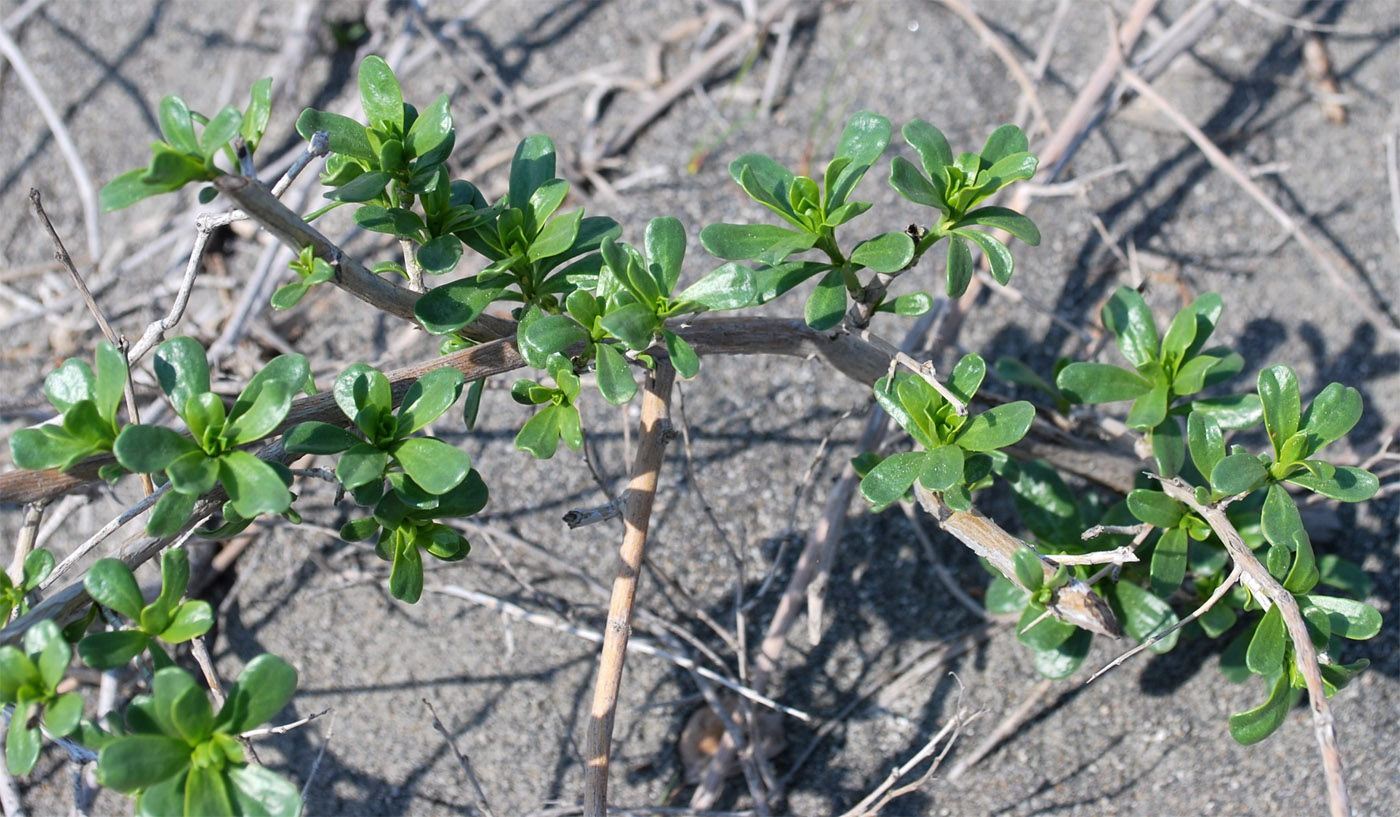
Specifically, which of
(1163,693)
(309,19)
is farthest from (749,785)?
(309,19)

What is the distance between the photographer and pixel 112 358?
0.96 m

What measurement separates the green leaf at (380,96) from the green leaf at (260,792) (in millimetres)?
679

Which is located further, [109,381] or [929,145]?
[929,145]

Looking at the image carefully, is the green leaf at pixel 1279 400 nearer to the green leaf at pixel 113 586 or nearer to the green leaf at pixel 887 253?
the green leaf at pixel 887 253

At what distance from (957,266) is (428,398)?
63cm

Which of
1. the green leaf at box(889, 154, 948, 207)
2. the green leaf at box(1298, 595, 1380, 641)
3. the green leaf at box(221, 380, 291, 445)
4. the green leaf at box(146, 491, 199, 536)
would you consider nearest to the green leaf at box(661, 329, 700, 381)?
the green leaf at box(889, 154, 948, 207)

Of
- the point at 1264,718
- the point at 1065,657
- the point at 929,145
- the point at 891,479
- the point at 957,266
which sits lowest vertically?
the point at 1065,657

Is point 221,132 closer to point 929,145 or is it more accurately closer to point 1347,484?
point 929,145

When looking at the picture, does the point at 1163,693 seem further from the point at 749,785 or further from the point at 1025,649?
the point at 749,785

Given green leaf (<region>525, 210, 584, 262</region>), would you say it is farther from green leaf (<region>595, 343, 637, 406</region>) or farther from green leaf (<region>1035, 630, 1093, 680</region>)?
green leaf (<region>1035, 630, 1093, 680</region>)

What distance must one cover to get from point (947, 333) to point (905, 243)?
0.66 m

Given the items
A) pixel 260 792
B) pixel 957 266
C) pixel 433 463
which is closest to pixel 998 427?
pixel 957 266

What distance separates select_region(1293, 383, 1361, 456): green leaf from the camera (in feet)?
4.09

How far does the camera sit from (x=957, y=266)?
1.16 metres
